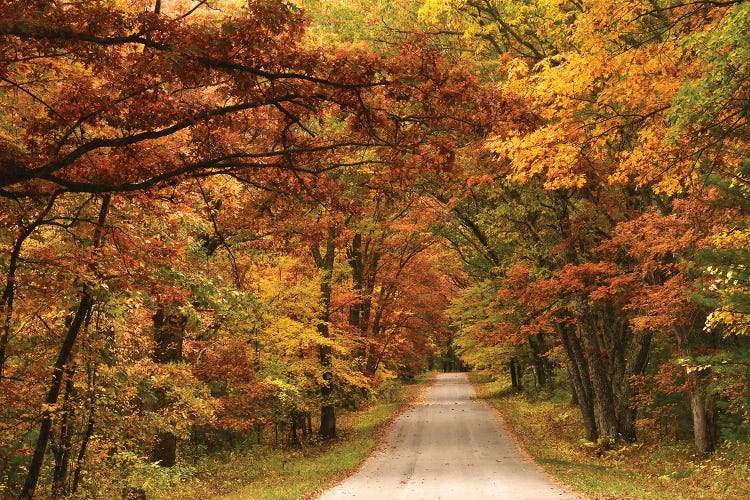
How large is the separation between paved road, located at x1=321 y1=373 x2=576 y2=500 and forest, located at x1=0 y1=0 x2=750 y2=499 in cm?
290

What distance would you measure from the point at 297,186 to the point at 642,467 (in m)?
12.7

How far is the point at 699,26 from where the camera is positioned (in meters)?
8.67

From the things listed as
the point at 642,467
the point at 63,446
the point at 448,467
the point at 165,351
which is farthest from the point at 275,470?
the point at 642,467

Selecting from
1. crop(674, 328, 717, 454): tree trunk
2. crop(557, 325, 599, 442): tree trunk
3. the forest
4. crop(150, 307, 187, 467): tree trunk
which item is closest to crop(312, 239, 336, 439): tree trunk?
the forest

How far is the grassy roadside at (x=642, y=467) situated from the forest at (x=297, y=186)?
0.58 meters

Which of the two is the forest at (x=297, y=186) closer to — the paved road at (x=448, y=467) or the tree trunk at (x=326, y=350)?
the tree trunk at (x=326, y=350)

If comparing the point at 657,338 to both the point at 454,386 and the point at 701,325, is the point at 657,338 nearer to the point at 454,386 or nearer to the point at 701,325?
the point at 701,325

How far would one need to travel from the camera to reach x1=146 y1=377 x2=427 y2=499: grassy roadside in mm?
13789

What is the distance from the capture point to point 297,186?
6809 mm

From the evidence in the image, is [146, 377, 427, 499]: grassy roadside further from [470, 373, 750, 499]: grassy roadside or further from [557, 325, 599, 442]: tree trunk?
[557, 325, 599, 442]: tree trunk

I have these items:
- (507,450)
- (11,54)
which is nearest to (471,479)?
(507,450)

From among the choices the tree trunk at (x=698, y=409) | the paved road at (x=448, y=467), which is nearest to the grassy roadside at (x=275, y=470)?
the paved road at (x=448, y=467)

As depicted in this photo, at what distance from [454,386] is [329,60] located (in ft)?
152

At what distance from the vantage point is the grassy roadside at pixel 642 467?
11.9 m
